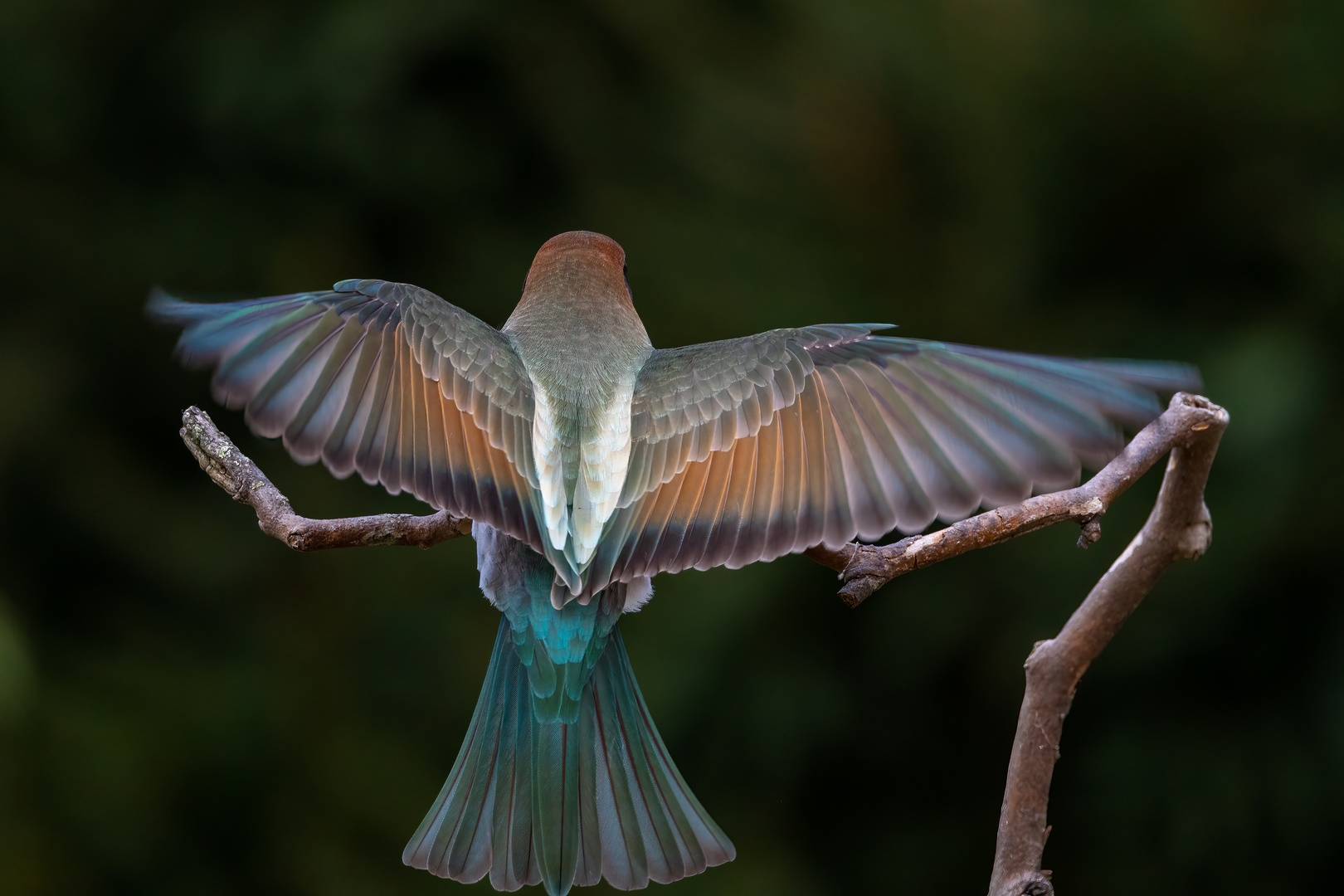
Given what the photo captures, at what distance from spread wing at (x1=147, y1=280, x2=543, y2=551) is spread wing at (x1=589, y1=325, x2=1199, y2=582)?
16 cm

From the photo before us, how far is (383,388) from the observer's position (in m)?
1.49

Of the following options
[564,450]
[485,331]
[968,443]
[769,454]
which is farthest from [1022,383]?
[485,331]

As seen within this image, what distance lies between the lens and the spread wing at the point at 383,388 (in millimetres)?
1414

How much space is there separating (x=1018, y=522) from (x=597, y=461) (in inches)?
20.4

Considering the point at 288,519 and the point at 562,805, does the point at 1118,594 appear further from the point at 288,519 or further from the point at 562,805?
the point at 288,519

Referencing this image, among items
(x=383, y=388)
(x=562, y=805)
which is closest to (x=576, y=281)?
(x=383, y=388)

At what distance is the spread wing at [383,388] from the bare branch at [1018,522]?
0.40 m

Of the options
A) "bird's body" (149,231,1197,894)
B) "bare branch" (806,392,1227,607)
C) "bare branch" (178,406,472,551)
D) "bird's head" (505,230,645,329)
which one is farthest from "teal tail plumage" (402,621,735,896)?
"bird's head" (505,230,645,329)

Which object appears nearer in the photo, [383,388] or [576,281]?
[383,388]

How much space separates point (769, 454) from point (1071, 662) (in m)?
0.43

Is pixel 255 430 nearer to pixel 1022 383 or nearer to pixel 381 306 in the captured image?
pixel 381 306

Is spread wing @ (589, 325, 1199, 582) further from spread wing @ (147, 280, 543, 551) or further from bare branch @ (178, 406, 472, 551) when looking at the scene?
bare branch @ (178, 406, 472, 551)

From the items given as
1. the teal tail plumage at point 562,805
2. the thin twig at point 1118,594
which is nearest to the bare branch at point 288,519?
the teal tail plumage at point 562,805

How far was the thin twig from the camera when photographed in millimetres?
1271
